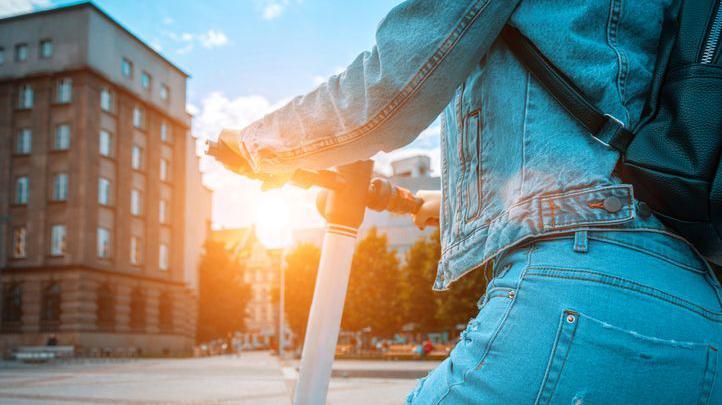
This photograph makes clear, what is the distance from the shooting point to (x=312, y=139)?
3.94ft

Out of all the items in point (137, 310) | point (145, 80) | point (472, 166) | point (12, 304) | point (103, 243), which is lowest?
point (137, 310)

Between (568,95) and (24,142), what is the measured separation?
38122mm

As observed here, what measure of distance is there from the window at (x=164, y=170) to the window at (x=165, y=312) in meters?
7.95

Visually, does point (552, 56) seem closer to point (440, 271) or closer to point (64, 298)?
point (440, 271)

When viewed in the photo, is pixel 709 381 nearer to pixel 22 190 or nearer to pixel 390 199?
pixel 390 199

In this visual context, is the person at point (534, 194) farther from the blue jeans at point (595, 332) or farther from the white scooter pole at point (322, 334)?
the white scooter pole at point (322, 334)

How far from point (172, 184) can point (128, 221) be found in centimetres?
578

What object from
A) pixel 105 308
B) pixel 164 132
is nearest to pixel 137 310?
pixel 105 308

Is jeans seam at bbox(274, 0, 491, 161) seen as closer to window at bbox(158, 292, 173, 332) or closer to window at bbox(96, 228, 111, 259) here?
window at bbox(96, 228, 111, 259)

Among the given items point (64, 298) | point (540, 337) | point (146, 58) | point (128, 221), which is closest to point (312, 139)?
point (540, 337)

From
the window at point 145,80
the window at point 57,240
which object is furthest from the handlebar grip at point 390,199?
the window at point 145,80

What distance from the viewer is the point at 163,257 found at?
39.9 m

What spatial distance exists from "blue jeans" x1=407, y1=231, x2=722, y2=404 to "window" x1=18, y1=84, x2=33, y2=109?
38338 millimetres

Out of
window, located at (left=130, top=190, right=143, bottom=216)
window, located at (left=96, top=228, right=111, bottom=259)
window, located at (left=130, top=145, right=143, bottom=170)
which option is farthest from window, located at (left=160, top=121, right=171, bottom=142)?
window, located at (left=96, top=228, right=111, bottom=259)
